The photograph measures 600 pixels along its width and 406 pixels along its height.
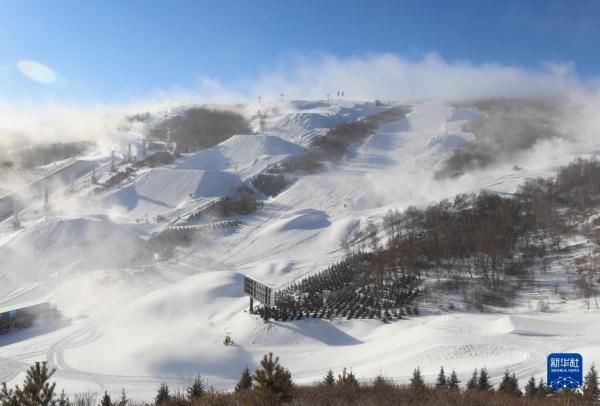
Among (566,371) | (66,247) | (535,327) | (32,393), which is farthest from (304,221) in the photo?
(566,371)

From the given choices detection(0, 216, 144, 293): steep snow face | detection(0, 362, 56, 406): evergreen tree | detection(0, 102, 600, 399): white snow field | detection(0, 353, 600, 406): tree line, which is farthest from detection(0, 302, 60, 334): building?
detection(0, 362, 56, 406): evergreen tree

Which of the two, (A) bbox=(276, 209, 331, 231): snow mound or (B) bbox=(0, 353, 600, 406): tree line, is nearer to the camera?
(B) bbox=(0, 353, 600, 406): tree line

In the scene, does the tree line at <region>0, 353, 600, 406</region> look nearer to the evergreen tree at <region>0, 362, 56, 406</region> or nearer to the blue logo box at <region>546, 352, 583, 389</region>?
the evergreen tree at <region>0, 362, 56, 406</region>

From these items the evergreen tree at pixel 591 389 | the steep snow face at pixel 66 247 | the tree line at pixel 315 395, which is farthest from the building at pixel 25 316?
the evergreen tree at pixel 591 389

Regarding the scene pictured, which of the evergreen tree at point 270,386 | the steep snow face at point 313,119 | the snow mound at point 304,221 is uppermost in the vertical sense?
the steep snow face at point 313,119

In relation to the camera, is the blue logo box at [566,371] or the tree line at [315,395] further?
the tree line at [315,395]

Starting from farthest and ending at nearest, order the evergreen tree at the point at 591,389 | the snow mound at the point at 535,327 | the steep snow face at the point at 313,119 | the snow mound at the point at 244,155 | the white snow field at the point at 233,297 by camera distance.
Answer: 1. the steep snow face at the point at 313,119
2. the snow mound at the point at 244,155
3. the snow mound at the point at 535,327
4. the white snow field at the point at 233,297
5. the evergreen tree at the point at 591,389


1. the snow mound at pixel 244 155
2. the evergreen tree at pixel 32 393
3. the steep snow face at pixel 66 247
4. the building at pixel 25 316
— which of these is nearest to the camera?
the evergreen tree at pixel 32 393

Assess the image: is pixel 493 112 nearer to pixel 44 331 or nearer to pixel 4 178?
pixel 4 178

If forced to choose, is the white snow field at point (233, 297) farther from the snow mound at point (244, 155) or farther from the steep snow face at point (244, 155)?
the snow mound at point (244, 155)
